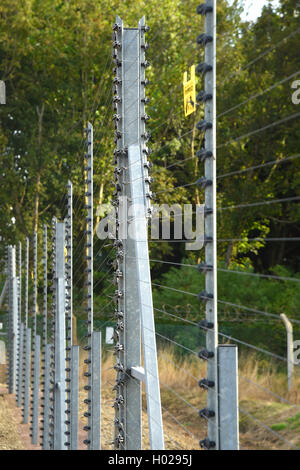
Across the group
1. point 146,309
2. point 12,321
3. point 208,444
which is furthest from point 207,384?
point 12,321

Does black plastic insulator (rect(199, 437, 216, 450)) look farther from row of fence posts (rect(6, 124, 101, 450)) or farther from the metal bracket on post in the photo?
row of fence posts (rect(6, 124, 101, 450))

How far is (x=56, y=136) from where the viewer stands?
21.0 metres

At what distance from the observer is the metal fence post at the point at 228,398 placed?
2145 millimetres

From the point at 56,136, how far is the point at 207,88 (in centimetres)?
1898

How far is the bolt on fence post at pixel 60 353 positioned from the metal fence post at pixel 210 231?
3732 mm

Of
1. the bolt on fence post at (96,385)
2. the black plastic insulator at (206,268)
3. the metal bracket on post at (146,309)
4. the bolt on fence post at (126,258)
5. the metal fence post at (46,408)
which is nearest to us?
the black plastic insulator at (206,268)

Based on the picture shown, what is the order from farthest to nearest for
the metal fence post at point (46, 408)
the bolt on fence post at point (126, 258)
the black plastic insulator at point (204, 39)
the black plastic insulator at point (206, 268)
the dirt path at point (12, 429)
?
the dirt path at point (12, 429) < the metal fence post at point (46, 408) < the bolt on fence post at point (126, 258) < the black plastic insulator at point (204, 39) < the black plastic insulator at point (206, 268)

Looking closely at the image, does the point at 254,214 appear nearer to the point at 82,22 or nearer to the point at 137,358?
the point at 82,22

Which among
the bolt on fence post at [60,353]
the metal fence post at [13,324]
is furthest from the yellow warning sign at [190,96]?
the metal fence post at [13,324]

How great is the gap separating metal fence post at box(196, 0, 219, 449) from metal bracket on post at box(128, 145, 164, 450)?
441mm

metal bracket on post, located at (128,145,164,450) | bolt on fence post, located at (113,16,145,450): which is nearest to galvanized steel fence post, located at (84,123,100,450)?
bolt on fence post, located at (113,16,145,450)

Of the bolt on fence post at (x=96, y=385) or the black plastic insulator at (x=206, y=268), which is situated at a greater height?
the black plastic insulator at (x=206, y=268)

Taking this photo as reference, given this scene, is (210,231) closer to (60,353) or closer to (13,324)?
(60,353)

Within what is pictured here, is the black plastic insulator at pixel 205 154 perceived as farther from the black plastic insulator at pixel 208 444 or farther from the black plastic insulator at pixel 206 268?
the black plastic insulator at pixel 208 444
